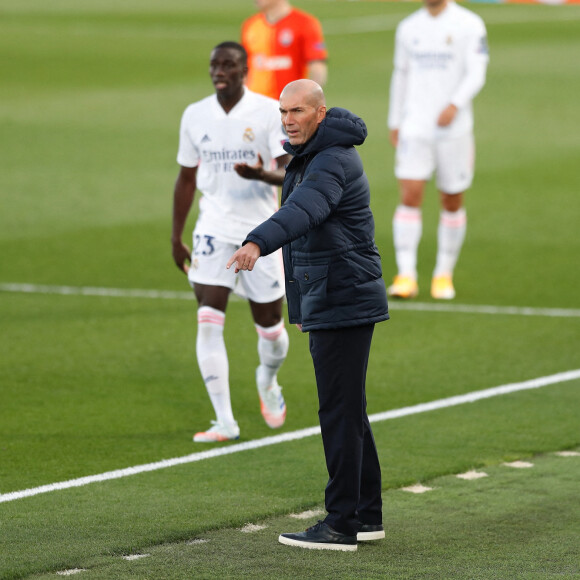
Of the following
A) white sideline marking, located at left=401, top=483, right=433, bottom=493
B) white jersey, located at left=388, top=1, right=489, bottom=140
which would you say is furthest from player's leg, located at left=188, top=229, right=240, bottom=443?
white jersey, located at left=388, top=1, right=489, bottom=140

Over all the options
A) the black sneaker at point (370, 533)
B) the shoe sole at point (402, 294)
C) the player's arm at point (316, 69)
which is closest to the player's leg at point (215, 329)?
the black sneaker at point (370, 533)

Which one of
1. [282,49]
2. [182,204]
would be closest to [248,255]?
[182,204]

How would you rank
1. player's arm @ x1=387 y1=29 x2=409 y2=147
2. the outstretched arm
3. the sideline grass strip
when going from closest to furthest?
the outstretched arm < the sideline grass strip < player's arm @ x1=387 y1=29 x2=409 y2=147

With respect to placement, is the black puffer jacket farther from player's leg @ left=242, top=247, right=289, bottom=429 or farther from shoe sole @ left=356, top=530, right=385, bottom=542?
player's leg @ left=242, top=247, right=289, bottom=429

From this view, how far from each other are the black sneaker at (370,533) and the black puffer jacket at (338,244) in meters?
0.96

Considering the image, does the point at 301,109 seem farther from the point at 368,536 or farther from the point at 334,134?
the point at 368,536

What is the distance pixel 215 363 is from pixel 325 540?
2305mm

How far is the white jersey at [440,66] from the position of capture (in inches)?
495

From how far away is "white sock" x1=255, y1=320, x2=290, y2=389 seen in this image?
27.4ft

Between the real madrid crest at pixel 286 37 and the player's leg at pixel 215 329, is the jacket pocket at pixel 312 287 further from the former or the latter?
the real madrid crest at pixel 286 37

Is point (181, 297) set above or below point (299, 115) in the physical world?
below

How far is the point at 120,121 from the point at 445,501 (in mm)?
18800

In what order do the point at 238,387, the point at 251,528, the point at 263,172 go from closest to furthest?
the point at 251,528, the point at 263,172, the point at 238,387

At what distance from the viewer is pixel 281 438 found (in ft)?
26.8
